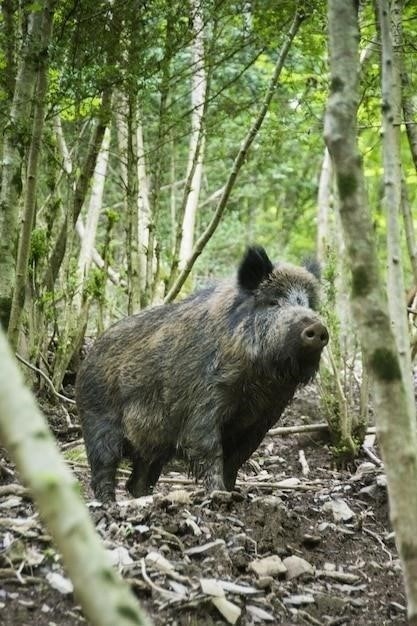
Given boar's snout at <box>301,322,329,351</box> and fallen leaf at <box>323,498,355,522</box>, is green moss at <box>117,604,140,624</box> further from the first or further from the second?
boar's snout at <box>301,322,329,351</box>

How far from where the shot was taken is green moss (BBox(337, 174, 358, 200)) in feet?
8.54

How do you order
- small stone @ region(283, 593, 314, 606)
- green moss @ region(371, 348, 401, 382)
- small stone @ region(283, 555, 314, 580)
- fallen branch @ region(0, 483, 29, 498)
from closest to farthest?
green moss @ region(371, 348, 401, 382) < small stone @ region(283, 593, 314, 606) < small stone @ region(283, 555, 314, 580) < fallen branch @ region(0, 483, 29, 498)

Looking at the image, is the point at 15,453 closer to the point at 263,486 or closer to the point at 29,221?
the point at 29,221

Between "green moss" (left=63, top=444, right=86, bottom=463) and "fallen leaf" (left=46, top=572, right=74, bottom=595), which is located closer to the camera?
"fallen leaf" (left=46, top=572, right=74, bottom=595)

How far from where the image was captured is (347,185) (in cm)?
261

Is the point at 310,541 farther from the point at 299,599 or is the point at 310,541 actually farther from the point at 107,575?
the point at 107,575

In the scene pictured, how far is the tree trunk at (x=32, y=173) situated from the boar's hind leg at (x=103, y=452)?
1.22m

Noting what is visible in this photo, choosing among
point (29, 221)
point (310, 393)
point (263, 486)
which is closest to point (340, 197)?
point (29, 221)

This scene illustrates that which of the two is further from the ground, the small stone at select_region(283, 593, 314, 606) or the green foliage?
the green foliage

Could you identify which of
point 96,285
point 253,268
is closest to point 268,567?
point 253,268

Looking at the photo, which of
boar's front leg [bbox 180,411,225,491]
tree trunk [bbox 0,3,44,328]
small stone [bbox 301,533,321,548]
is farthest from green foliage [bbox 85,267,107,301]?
small stone [bbox 301,533,321,548]

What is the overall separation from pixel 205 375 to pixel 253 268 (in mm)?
824

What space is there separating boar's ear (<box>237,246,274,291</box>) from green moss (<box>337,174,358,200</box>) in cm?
308

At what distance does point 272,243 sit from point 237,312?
1370cm
